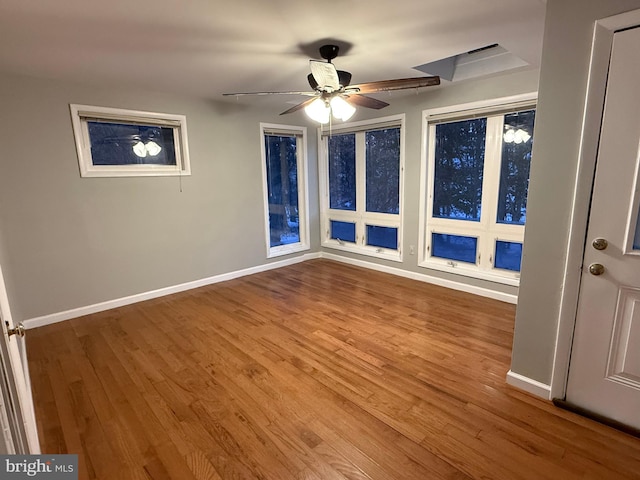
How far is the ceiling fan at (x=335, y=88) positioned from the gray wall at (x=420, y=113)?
1478 mm

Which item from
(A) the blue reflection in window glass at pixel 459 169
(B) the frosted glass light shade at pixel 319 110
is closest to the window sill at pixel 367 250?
(A) the blue reflection in window glass at pixel 459 169

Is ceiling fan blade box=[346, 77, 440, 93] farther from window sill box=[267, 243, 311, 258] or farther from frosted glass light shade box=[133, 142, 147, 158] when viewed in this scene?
window sill box=[267, 243, 311, 258]

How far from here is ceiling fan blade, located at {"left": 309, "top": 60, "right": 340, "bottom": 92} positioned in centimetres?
213

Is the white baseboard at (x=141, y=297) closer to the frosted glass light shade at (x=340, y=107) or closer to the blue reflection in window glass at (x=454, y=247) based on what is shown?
the blue reflection in window glass at (x=454, y=247)

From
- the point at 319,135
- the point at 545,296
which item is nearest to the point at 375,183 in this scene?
the point at 319,135

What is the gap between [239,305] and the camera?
3631 mm

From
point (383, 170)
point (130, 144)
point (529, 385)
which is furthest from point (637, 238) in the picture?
point (130, 144)

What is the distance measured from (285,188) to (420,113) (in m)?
2.24

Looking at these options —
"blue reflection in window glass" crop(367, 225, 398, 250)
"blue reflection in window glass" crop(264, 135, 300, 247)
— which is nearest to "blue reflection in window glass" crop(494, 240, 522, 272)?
"blue reflection in window glass" crop(367, 225, 398, 250)

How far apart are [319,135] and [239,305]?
307 cm

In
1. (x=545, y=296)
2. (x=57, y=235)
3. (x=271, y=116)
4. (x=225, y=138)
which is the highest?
(x=271, y=116)

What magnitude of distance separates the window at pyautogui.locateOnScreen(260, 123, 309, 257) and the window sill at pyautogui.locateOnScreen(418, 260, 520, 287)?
2.06 meters

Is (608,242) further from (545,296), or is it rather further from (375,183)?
(375,183)

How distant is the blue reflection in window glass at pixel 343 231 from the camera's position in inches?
208
